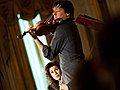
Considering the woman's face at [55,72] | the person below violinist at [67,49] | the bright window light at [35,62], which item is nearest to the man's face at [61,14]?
the person below violinist at [67,49]

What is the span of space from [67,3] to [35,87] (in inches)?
107

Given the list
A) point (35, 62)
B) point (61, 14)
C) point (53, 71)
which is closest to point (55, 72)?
point (53, 71)

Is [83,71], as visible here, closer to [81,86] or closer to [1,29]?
[81,86]

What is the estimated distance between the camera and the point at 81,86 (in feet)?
0.90

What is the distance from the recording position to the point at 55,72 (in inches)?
108

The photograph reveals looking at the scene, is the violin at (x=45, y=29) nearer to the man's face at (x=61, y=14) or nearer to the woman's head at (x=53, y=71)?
the man's face at (x=61, y=14)

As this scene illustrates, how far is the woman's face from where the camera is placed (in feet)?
8.79

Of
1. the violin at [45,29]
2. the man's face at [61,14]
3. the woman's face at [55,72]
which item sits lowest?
the woman's face at [55,72]

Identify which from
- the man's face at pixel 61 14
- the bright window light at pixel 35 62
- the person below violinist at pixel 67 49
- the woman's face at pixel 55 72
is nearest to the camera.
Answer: the person below violinist at pixel 67 49

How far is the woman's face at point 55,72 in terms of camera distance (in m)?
2.68

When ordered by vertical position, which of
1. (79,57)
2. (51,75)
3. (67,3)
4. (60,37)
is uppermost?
(67,3)

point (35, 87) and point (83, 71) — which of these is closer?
point (83, 71)

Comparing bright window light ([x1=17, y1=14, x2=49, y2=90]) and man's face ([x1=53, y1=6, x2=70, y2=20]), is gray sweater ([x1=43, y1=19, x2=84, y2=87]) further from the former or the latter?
bright window light ([x1=17, y1=14, x2=49, y2=90])

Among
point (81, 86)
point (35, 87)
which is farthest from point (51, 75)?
point (81, 86)
